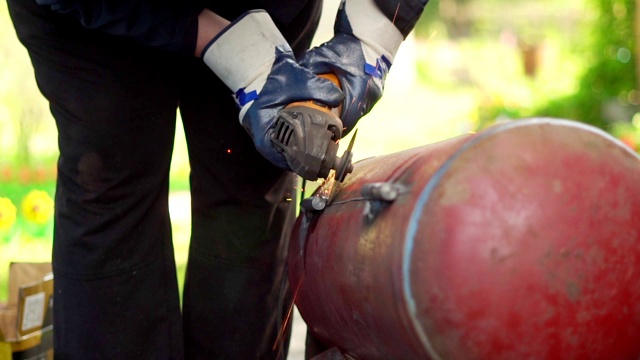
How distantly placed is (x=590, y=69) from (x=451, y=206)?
225 inches

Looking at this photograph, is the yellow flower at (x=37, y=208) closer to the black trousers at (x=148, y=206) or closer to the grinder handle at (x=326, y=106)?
the black trousers at (x=148, y=206)

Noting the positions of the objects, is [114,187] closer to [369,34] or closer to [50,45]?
[50,45]

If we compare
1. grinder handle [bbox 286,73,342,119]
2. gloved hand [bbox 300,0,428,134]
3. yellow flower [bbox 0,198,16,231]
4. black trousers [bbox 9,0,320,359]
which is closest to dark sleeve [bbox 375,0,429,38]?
gloved hand [bbox 300,0,428,134]

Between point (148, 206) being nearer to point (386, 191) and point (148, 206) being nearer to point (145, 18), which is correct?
point (145, 18)

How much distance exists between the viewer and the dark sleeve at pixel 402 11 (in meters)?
1.69

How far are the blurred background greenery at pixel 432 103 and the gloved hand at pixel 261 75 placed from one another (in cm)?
78

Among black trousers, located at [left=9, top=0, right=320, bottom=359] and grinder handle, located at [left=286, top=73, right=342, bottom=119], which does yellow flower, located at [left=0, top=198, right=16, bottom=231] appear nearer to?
black trousers, located at [left=9, top=0, right=320, bottom=359]

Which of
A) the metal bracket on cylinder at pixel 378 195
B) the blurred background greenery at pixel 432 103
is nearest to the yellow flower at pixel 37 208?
the blurred background greenery at pixel 432 103

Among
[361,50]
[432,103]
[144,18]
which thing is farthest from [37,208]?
[432,103]

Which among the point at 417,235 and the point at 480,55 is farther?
the point at 480,55

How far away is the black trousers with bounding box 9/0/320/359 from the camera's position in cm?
173

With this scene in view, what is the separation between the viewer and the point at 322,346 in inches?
66.6

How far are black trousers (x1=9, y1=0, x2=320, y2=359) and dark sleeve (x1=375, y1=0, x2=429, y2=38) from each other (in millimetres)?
285

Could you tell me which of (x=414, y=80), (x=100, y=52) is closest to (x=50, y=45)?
(x=100, y=52)
